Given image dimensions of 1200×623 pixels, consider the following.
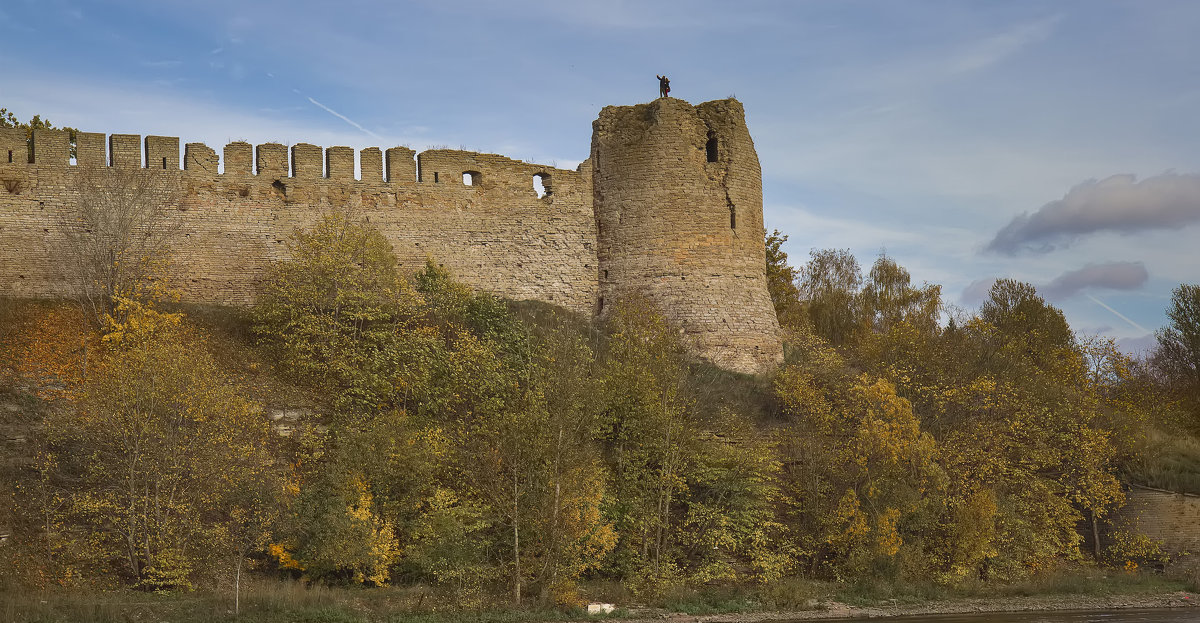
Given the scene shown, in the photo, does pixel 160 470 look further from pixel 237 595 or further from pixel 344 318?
pixel 344 318

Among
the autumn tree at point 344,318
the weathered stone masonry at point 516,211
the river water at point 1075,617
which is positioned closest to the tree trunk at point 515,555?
the autumn tree at point 344,318

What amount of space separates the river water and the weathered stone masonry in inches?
Answer: 352

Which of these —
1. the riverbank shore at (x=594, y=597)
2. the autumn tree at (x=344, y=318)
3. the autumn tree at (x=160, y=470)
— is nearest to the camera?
the riverbank shore at (x=594, y=597)

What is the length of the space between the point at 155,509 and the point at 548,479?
718 centimetres

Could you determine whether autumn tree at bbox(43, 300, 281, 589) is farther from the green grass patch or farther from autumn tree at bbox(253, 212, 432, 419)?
the green grass patch

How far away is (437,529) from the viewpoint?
2202 cm

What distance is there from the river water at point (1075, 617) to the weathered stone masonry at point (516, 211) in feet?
29.3

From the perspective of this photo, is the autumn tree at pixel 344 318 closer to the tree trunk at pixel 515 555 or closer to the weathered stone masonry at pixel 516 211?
the weathered stone masonry at pixel 516 211

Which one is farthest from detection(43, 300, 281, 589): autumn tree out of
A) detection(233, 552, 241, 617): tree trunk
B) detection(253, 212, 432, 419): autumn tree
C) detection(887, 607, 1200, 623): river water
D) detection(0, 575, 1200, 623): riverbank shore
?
detection(887, 607, 1200, 623): river water

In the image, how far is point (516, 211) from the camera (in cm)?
3180

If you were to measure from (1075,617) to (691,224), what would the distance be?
13.1 meters

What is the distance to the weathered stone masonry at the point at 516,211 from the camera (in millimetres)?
28734

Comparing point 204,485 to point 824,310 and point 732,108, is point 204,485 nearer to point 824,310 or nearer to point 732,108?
point 732,108

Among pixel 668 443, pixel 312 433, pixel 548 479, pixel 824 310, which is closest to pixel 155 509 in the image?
pixel 312 433
